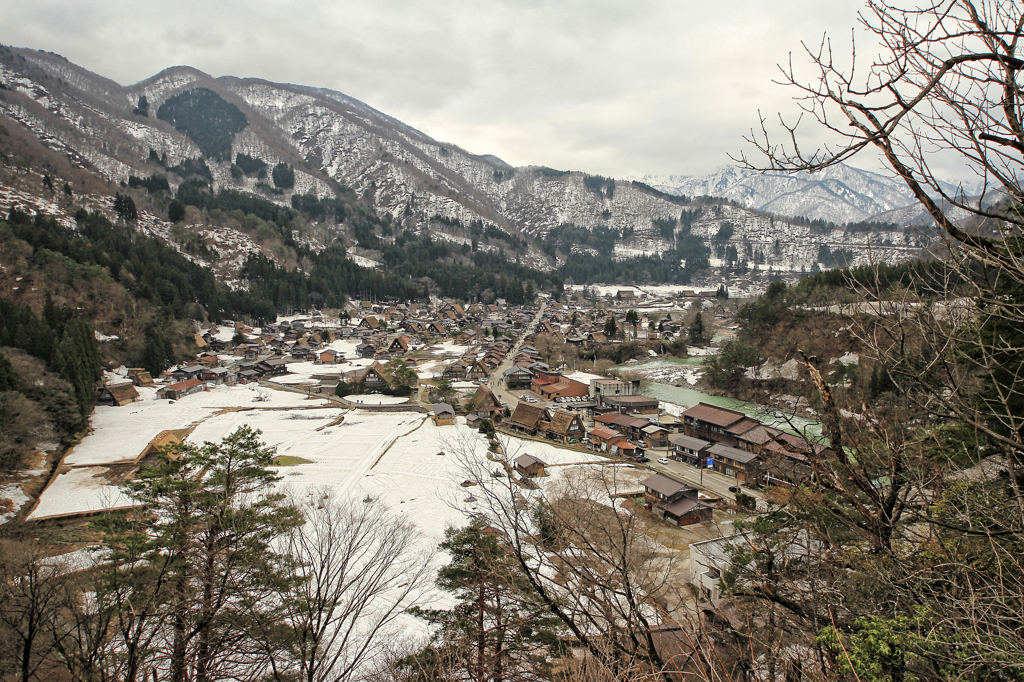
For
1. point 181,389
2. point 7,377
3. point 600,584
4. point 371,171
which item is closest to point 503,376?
point 181,389

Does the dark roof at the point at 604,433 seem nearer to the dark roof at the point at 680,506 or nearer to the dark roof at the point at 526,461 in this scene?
the dark roof at the point at 526,461

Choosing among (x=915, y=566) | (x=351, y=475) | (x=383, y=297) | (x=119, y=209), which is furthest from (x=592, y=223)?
(x=915, y=566)

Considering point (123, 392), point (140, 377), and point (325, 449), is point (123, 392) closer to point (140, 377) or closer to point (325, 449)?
point (140, 377)

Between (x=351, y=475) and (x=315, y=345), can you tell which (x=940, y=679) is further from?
(x=315, y=345)

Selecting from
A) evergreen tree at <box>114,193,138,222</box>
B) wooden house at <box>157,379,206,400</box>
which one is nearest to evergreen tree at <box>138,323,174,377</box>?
wooden house at <box>157,379,206,400</box>

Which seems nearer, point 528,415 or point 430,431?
point 430,431
